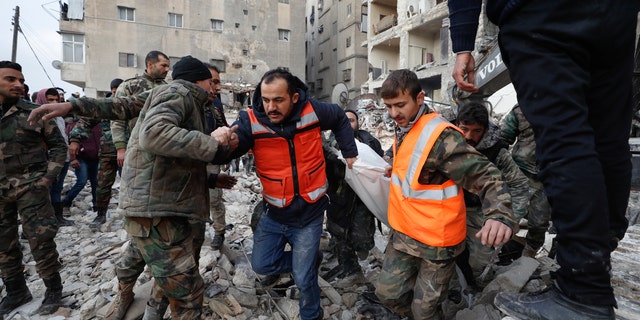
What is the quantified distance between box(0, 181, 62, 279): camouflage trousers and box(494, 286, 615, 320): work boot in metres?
3.62

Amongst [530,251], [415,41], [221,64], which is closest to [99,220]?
[530,251]

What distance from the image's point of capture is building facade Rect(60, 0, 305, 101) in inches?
855

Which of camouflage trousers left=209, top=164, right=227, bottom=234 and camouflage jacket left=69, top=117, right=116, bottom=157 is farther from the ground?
camouflage jacket left=69, top=117, right=116, bottom=157

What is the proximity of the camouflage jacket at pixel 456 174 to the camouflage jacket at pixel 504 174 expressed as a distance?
34.4 inches

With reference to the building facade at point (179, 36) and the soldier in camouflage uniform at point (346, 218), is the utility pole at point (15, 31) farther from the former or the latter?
the soldier in camouflage uniform at point (346, 218)

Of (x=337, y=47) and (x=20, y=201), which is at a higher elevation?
(x=337, y=47)

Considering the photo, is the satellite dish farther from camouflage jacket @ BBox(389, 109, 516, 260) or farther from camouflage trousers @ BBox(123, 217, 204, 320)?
camouflage trousers @ BBox(123, 217, 204, 320)

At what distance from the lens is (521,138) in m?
3.47

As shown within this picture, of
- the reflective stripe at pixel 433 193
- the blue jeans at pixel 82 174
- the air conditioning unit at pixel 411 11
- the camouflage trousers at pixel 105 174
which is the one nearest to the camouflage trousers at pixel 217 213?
the camouflage trousers at pixel 105 174

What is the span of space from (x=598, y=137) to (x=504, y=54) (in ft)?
1.55

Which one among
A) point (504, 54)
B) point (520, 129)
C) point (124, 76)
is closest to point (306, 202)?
Result: point (504, 54)

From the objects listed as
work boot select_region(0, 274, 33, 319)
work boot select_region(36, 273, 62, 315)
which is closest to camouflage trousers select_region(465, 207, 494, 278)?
work boot select_region(36, 273, 62, 315)

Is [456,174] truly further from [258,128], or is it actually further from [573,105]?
[258,128]

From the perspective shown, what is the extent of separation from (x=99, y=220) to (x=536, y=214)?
20.1ft
